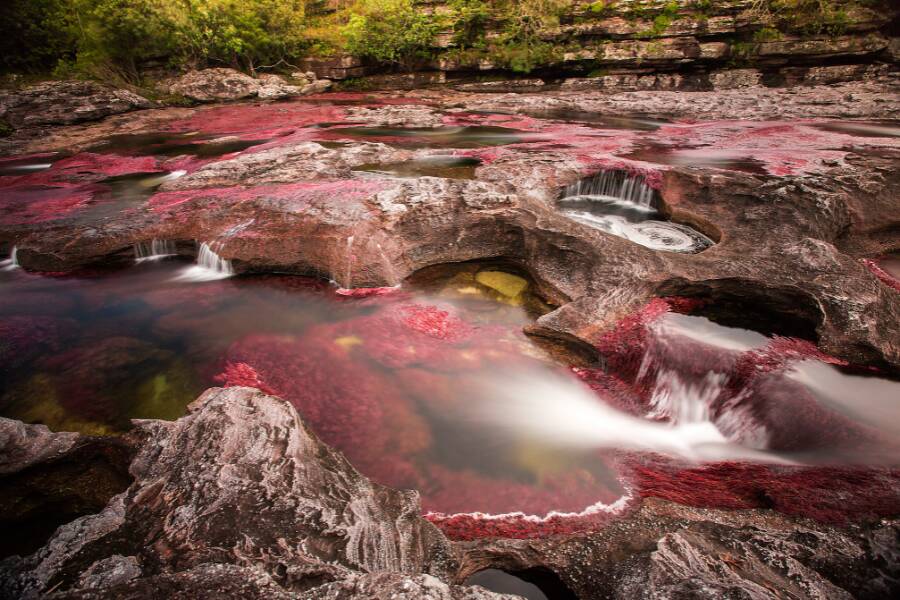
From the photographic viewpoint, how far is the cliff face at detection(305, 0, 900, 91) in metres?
24.3

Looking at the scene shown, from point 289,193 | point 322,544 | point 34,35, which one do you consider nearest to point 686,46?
point 289,193

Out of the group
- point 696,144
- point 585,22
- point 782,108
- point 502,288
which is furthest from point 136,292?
point 585,22

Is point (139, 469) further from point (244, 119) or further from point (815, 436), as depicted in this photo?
point (244, 119)

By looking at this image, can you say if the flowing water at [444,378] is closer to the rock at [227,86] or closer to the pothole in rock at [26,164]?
the pothole in rock at [26,164]

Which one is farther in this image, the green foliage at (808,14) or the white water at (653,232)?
the green foliage at (808,14)

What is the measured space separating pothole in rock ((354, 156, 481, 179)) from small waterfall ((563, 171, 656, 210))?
9.95 ft

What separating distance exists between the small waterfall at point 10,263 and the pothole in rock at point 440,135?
11.4 meters

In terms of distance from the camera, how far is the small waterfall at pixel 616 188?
36.5ft

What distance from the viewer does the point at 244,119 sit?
901 inches

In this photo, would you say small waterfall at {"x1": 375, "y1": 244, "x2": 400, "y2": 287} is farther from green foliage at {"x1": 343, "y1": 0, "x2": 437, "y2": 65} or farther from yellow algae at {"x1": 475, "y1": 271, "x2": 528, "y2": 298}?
green foliage at {"x1": 343, "y1": 0, "x2": 437, "y2": 65}

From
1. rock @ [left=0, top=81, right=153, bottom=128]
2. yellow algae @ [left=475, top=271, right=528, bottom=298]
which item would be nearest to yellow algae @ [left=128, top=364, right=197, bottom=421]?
yellow algae @ [left=475, top=271, right=528, bottom=298]

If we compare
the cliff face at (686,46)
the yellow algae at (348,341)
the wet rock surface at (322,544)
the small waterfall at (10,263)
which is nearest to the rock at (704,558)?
the wet rock surface at (322,544)

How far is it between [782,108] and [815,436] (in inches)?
918

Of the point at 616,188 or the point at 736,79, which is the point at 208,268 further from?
the point at 736,79
